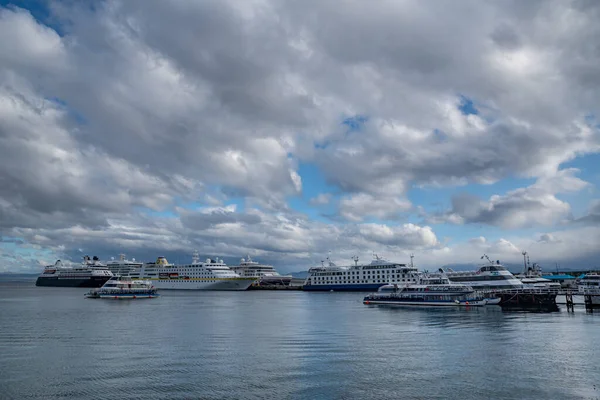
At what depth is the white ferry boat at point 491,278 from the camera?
108750 millimetres

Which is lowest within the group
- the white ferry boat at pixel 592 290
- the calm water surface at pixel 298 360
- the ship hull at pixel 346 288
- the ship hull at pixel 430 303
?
the calm water surface at pixel 298 360

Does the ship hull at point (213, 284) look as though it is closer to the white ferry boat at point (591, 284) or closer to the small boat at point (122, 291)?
the small boat at point (122, 291)

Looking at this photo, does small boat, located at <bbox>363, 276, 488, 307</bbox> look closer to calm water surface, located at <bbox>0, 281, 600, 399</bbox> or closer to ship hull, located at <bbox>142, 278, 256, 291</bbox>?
calm water surface, located at <bbox>0, 281, 600, 399</bbox>

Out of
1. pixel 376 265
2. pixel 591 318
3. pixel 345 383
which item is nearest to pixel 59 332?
pixel 345 383

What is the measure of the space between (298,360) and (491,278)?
89.3m

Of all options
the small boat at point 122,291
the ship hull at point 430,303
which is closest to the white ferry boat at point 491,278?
the ship hull at point 430,303

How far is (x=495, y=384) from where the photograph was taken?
29031 millimetres

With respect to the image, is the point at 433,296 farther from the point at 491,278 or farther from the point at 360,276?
the point at 360,276

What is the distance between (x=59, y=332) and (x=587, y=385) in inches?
1991

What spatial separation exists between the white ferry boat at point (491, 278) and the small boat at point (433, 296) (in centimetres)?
1153

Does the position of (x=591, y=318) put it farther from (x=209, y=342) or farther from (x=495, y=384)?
(x=209, y=342)

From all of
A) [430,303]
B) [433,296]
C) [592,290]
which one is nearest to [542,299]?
[592,290]

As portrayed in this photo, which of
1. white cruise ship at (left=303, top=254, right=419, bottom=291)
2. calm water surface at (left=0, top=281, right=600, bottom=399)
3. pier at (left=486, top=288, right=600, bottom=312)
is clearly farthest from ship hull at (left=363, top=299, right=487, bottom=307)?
white cruise ship at (left=303, top=254, right=419, bottom=291)

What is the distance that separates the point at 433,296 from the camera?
9400cm
